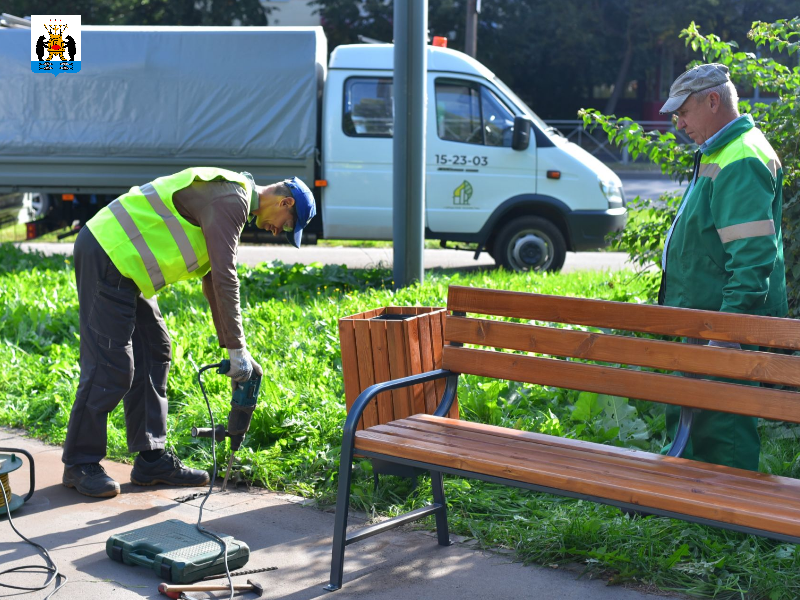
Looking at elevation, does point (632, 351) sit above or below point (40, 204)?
below

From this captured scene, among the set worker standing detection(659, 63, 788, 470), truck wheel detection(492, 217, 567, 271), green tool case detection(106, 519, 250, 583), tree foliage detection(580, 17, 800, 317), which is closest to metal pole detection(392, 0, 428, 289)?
tree foliage detection(580, 17, 800, 317)

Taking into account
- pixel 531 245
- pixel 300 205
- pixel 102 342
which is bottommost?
pixel 531 245

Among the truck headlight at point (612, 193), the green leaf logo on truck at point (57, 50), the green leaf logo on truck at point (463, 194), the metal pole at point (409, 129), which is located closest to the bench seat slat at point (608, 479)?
the metal pole at point (409, 129)

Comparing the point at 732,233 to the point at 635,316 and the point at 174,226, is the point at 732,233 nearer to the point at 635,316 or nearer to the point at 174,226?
the point at 635,316

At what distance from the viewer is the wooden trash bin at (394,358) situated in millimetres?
4148

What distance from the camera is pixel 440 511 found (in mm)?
3791

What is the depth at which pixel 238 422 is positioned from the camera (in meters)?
4.23

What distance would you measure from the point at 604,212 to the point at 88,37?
20.8ft

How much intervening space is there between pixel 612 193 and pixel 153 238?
730 centimetres

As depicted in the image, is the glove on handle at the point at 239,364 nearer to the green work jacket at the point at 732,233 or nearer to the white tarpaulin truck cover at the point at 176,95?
the green work jacket at the point at 732,233

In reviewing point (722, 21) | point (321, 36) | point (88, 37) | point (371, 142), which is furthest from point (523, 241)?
point (722, 21)

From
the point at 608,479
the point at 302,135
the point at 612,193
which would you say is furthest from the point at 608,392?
the point at 302,135

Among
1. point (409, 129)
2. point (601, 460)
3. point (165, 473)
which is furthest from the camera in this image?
point (409, 129)

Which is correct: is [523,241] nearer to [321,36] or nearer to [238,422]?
[321,36]
